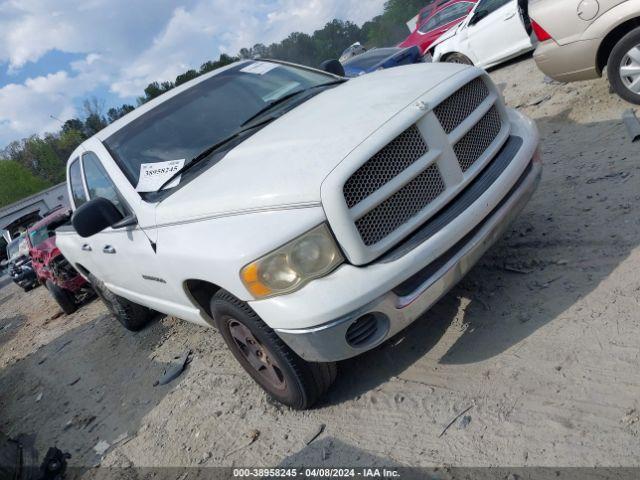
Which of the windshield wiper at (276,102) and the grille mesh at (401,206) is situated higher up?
the windshield wiper at (276,102)

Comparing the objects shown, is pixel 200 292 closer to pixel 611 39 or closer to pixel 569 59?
pixel 569 59

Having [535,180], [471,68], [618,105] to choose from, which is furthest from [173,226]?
[618,105]

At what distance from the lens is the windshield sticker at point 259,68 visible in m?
4.01

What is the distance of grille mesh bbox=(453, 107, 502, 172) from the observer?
8.60ft

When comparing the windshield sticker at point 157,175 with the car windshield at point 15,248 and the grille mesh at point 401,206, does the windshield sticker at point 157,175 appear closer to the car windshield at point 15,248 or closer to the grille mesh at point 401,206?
the grille mesh at point 401,206

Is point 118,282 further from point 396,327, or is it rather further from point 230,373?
point 396,327

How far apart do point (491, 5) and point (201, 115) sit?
23.8 ft

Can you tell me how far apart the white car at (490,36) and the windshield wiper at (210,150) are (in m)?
6.18

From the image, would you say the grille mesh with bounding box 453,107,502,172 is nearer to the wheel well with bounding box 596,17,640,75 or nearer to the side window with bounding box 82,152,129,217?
the side window with bounding box 82,152,129,217

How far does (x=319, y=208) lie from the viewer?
A: 2184 mm

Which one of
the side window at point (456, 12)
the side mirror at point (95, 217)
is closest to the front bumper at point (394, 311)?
the side mirror at point (95, 217)

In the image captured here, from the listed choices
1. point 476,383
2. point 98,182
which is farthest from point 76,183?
point 476,383

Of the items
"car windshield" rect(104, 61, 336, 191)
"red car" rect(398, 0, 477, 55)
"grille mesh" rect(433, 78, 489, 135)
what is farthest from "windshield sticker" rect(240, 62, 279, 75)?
"red car" rect(398, 0, 477, 55)

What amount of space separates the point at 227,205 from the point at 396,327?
104 centimetres
